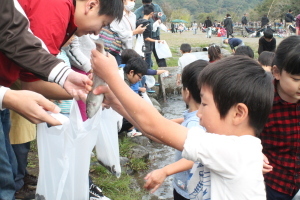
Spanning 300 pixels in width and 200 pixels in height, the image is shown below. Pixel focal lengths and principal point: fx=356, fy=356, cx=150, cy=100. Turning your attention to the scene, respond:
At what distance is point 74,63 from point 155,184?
1867 millimetres

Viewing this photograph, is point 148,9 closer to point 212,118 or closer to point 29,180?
point 29,180

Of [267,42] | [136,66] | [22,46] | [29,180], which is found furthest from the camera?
[267,42]

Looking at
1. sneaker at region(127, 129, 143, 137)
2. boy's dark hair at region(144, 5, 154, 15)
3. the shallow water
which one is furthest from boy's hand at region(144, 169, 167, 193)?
boy's dark hair at region(144, 5, 154, 15)

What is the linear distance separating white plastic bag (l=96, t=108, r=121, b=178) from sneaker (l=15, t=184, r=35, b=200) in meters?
0.71

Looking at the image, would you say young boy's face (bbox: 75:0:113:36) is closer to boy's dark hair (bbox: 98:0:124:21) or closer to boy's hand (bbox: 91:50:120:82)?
boy's dark hair (bbox: 98:0:124:21)

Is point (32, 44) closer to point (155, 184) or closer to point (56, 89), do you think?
point (56, 89)

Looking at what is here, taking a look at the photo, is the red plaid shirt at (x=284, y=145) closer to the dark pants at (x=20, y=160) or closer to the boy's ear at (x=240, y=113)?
the boy's ear at (x=240, y=113)

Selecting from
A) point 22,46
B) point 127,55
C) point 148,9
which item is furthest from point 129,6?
point 22,46

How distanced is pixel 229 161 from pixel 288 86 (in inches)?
39.5

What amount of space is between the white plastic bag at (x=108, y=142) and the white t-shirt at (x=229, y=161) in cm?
135

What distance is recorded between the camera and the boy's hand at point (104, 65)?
148 cm

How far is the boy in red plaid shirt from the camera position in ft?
7.25

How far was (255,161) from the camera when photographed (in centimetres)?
144

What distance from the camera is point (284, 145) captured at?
2289 millimetres
